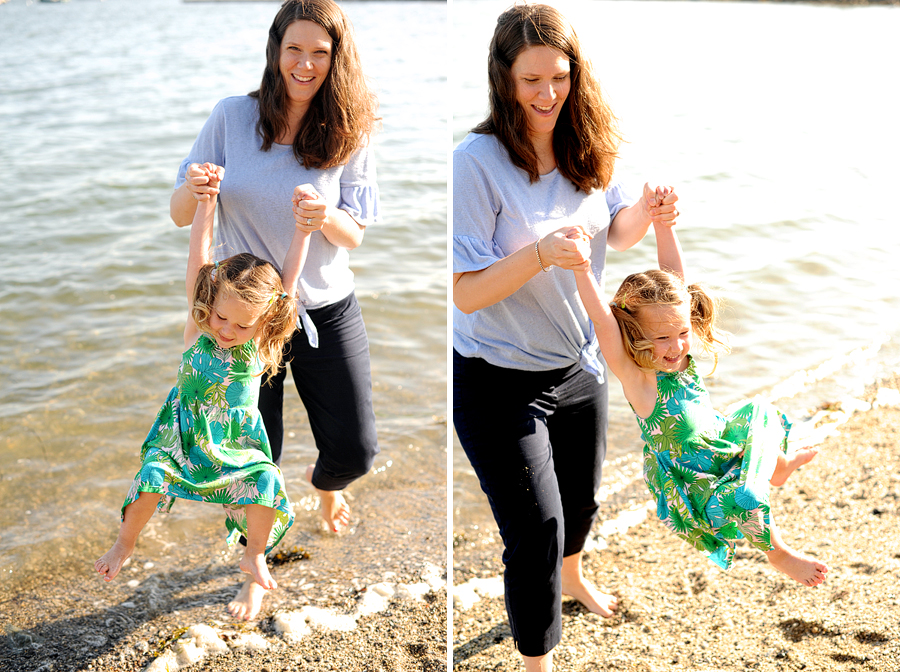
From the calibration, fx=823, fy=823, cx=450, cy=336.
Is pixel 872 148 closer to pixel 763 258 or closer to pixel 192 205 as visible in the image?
pixel 763 258

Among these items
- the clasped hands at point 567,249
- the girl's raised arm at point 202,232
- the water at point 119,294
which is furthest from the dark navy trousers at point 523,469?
the water at point 119,294

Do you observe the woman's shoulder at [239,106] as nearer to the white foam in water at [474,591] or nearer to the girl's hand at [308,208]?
the girl's hand at [308,208]

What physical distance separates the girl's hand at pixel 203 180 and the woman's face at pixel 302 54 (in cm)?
47

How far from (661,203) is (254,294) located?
54.5 inches

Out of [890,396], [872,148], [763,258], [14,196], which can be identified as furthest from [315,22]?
[872,148]

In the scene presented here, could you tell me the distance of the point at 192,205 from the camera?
2.94 metres

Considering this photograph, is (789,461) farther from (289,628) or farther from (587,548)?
(289,628)

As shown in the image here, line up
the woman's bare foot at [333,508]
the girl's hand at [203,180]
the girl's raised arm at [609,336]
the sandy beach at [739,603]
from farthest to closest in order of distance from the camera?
A: the woman's bare foot at [333,508]
the sandy beach at [739,603]
the girl's hand at [203,180]
the girl's raised arm at [609,336]

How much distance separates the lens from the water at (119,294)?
4.62 metres

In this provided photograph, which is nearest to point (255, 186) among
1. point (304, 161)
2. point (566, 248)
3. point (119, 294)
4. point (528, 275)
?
point (304, 161)

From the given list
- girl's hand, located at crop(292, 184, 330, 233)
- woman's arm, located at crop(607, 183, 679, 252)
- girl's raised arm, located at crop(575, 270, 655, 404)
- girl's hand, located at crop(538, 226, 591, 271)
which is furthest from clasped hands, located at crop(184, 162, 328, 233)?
woman's arm, located at crop(607, 183, 679, 252)

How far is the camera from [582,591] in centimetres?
348

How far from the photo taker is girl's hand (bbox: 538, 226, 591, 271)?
2.42 m

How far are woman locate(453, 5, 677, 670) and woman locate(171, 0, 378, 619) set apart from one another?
1.99 ft
